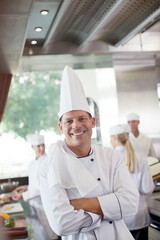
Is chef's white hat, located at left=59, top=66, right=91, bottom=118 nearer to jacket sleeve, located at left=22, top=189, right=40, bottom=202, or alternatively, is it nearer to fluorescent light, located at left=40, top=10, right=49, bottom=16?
jacket sleeve, located at left=22, top=189, right=40, bottom=202

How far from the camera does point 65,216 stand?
145 centimetres

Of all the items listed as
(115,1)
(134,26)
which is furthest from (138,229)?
(134,26)

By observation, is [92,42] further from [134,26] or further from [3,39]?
[3,39]

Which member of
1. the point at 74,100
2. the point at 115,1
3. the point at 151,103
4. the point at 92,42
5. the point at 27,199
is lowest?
the point at 27,199

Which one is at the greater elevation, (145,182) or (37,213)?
(145,182)

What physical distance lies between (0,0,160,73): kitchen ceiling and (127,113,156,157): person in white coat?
87 centimetres

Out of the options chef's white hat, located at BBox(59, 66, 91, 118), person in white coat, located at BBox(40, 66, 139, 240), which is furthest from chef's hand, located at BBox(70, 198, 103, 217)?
chef's white hat, located at BBox(59, 66, 91, 118)

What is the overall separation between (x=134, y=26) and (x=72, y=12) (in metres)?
0.77

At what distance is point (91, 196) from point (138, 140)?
129 inches

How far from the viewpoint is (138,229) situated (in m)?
2.63

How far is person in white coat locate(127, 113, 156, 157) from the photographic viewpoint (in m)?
4.68

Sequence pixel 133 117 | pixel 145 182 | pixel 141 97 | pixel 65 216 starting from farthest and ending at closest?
pixel 141 97 < pixel 133 117 < pixel 145 182 < pixel 65 216

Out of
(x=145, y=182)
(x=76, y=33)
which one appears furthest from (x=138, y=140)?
(x=145, y=182)

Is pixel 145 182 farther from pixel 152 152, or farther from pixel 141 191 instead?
pixel 152 152
